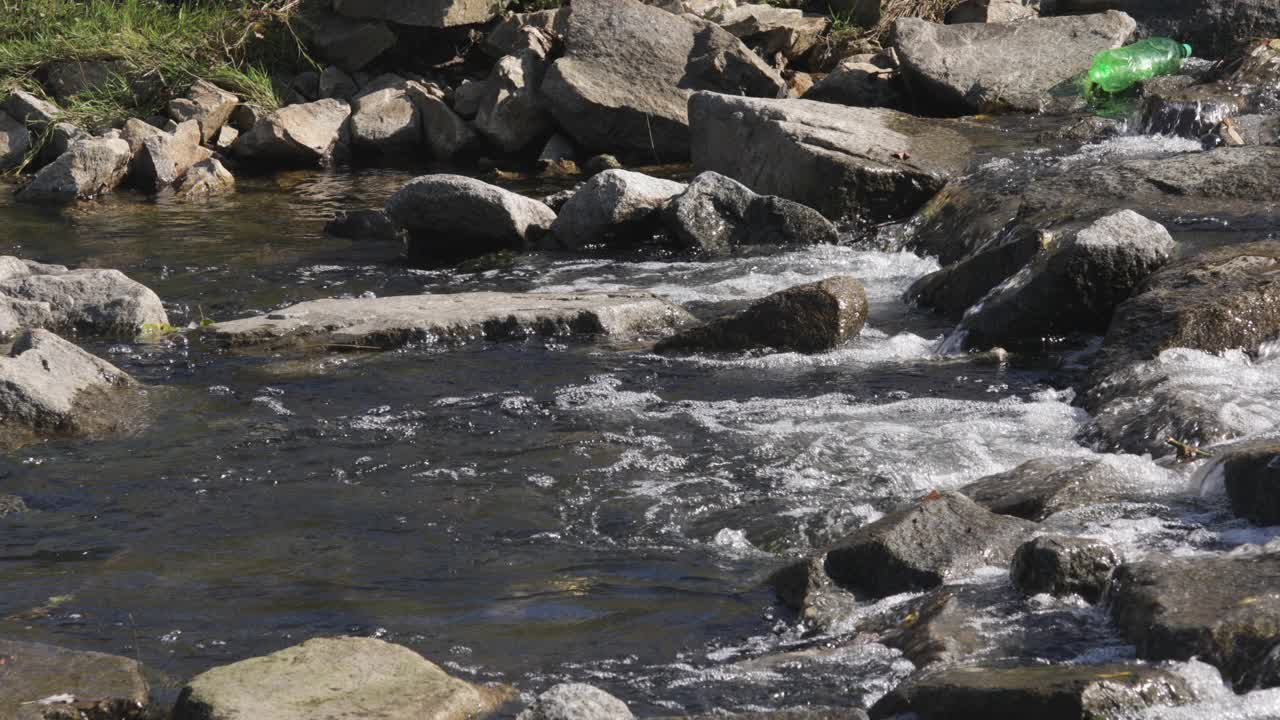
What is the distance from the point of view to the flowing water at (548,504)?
4.09 meters

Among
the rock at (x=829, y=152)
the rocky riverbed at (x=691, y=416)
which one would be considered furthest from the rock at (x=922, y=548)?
the rock at (x=829, y=152)

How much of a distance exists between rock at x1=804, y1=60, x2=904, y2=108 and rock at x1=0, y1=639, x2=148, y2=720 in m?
10.4

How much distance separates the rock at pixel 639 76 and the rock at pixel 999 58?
128cm

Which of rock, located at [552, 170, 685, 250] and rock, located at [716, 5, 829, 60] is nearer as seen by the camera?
rock, located at [552, 170, 685, 250]

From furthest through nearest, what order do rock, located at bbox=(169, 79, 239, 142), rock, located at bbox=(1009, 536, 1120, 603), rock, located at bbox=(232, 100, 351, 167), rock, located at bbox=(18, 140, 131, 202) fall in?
rock, located at bbox=(169, 79, 239, 142), rock, located at bbox=(232, 100, 351, 167), rock, located at bbox=(18, 140, 131, 202), rock, located at bbox=(1009, 536, 1120, 603)

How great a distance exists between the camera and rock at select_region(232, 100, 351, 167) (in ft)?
45.7

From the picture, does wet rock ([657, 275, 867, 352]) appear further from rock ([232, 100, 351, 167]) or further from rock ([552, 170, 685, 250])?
rock ([232, 100, 351, 167])

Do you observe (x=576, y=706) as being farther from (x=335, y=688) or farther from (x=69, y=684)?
(x=69, y=684)

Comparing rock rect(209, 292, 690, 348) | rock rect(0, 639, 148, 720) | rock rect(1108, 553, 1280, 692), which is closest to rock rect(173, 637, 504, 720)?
rock rect(0, 639, 148, 720)

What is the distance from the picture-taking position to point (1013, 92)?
41.4 feet

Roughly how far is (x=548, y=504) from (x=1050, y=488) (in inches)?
69.2

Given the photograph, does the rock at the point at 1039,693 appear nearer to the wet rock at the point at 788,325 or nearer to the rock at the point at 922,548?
the rock at the point at 922,548

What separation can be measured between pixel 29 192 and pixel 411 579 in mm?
9794

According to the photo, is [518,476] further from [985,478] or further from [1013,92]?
[1013,92]
